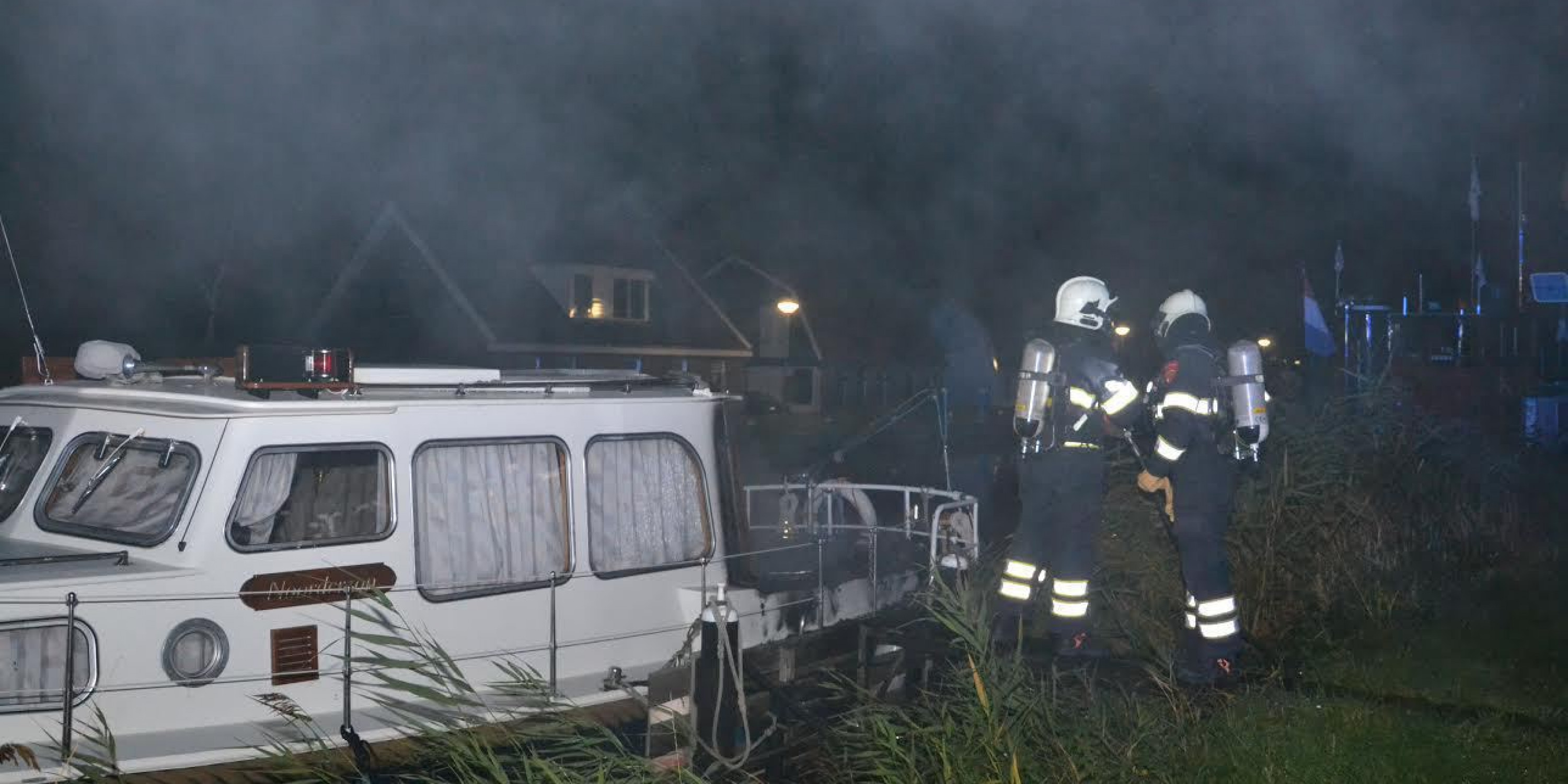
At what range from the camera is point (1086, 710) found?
4691mm

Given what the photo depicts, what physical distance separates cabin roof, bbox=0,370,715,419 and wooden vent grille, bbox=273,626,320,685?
2.73ft

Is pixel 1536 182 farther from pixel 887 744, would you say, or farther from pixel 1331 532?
pixel 887 744

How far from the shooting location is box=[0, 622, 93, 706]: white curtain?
3.91m

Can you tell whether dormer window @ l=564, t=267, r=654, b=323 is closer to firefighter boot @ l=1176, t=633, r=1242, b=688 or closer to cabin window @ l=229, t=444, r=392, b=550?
cabin window @ l=229, t=444, r=392, b=550

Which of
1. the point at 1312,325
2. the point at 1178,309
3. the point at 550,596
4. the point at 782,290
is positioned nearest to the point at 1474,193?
the point at 1312,325

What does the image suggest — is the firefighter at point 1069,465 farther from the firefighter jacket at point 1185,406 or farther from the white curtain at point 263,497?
the white curtain at point 263,497

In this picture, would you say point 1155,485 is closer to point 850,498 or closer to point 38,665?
point 850,498

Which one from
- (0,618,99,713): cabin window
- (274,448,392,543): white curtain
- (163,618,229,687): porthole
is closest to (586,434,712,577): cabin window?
(274,448,392,543): white curtain

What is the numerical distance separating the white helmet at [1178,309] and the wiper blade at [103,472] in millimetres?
4824

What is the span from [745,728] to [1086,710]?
4.48 ft

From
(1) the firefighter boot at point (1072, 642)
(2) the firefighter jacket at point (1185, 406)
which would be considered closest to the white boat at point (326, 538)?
(1) the firefighter boot at point (1072, 642)

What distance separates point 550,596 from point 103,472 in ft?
6.00

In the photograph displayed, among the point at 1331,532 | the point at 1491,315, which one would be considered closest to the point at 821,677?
the point at 1331,532

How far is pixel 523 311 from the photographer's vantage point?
2691 centimetres
